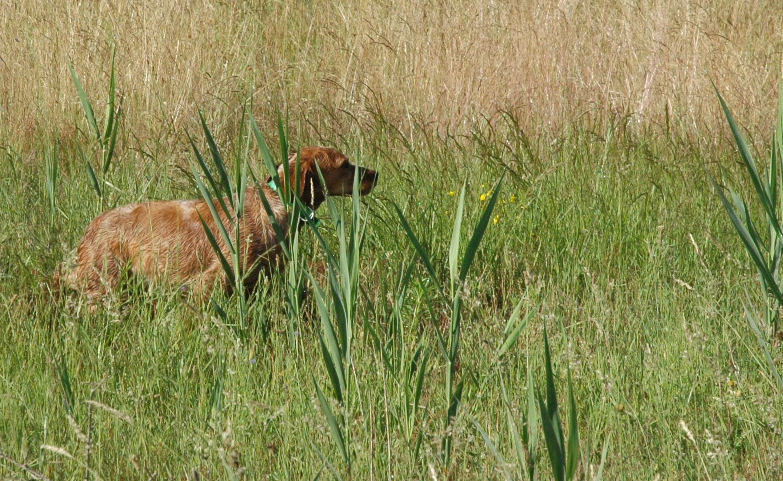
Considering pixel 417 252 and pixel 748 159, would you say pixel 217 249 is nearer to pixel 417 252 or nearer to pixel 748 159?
pixel 417 252

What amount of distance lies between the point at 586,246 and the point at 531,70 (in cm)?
254

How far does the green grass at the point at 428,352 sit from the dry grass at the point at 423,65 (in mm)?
1009

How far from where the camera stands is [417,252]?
2.32 m

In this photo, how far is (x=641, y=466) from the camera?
8.14ft

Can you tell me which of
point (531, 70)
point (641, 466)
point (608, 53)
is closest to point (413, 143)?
point (531, 70)

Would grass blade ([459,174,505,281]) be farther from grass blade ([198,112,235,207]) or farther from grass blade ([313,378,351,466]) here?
grass blade ([198,112,235,207])

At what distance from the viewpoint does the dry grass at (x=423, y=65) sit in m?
6.21

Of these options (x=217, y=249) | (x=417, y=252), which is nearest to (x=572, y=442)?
(x=417, y=252)

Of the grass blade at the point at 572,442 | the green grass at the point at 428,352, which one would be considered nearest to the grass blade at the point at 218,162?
the green grass at the point at 428,352

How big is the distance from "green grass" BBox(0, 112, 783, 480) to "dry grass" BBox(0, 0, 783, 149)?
39.7 inches

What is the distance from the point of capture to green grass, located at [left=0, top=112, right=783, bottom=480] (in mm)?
2432

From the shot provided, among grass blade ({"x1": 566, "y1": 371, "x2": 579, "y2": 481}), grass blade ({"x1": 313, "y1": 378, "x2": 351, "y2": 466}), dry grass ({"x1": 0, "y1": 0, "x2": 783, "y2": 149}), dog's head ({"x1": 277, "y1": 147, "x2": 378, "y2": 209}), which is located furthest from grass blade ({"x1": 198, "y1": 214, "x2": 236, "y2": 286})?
dry grass ({"x1": 0, "y1": 0, "x2": 783, "y2": 149})

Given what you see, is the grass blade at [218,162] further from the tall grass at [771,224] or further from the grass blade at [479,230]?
the tall grass at [771,224]

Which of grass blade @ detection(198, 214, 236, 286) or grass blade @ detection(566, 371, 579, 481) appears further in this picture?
grass blade @ detection(198, 214, 236, 286)
